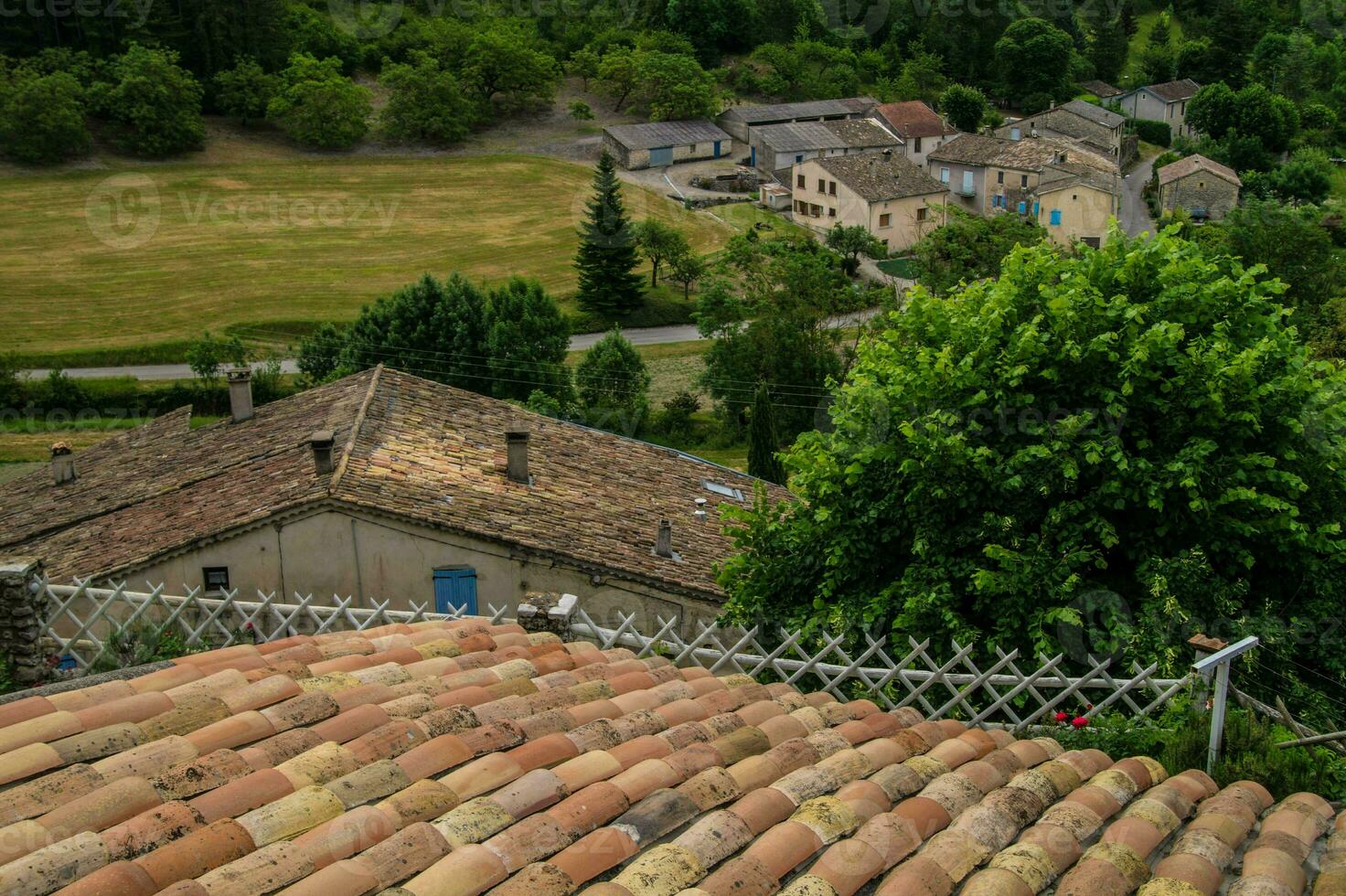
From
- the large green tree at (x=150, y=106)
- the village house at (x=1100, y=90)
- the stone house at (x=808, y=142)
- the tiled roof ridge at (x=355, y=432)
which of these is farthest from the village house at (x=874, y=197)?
the tiled roof ridge at (x=355, y=432)

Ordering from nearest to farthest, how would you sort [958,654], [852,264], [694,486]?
[958,654] → [694,486] → [852,264]

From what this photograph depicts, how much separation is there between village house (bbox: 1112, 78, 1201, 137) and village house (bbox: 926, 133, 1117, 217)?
2447cm

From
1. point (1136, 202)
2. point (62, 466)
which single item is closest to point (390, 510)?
point (62, 466)

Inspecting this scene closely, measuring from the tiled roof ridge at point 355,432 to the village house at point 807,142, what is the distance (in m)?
62.5

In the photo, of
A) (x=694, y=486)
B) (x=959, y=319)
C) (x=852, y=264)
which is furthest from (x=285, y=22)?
(x=959, y=319)

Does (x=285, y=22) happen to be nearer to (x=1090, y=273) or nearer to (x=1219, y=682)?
(x=1090, y=273)

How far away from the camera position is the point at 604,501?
23.6 m

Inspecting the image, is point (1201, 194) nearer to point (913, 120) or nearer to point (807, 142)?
point (913, 120)

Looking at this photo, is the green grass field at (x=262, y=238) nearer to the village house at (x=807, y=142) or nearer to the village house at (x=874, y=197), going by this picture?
the village house at (x=874, y=197)

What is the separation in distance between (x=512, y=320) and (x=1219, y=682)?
138ft

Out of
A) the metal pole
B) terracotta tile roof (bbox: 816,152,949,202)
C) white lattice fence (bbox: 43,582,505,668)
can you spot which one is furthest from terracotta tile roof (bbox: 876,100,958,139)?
the metal pole

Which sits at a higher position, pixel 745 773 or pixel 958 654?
pixel 745 773

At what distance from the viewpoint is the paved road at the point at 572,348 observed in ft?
184

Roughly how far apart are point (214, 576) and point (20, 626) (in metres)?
9.36
